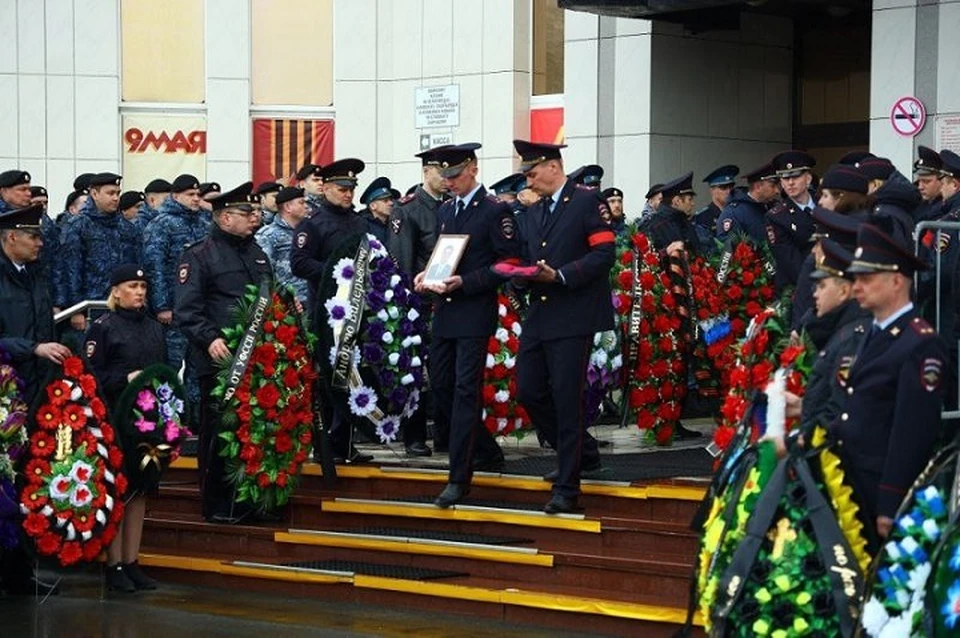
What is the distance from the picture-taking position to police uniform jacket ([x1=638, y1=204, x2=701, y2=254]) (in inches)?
614

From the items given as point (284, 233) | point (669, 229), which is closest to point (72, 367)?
point (284, 233)

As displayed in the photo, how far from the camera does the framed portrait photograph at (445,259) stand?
12766mm

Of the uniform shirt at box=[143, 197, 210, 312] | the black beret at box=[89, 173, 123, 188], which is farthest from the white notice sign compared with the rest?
the black beret at box=[89, 173, 123, 188]

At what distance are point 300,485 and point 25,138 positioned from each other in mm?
15530

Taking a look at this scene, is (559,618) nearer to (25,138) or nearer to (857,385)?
(857,385)

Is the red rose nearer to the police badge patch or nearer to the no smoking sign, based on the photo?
the police badge patch

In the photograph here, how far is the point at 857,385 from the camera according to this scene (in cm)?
862

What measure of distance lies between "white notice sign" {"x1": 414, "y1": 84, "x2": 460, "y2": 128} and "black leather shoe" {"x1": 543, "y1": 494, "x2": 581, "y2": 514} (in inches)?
597

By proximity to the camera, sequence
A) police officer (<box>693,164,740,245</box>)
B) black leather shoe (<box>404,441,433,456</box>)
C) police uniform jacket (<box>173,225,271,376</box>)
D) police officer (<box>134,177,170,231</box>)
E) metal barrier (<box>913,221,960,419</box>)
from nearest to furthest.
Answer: metal barrier (<box>913,221,960,419</box>)
police uniform jacket (<box>173,225,271,376</box>)
black leather shoe (<box>404,441,433,456</box>)
police officer (<box>693,164,740,245</box>)
police officer (<box>134,177,170,231</box>)

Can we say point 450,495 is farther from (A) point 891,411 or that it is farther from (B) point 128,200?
(B) point 128,200

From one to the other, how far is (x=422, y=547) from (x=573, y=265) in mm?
1997

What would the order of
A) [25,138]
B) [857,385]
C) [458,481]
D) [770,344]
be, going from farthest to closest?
[25,138] → [458,481] → [770,344] → [857,385]

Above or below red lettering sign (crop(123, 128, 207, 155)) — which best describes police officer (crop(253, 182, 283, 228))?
below

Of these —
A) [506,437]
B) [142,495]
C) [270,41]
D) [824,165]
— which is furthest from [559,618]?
[270,41]
